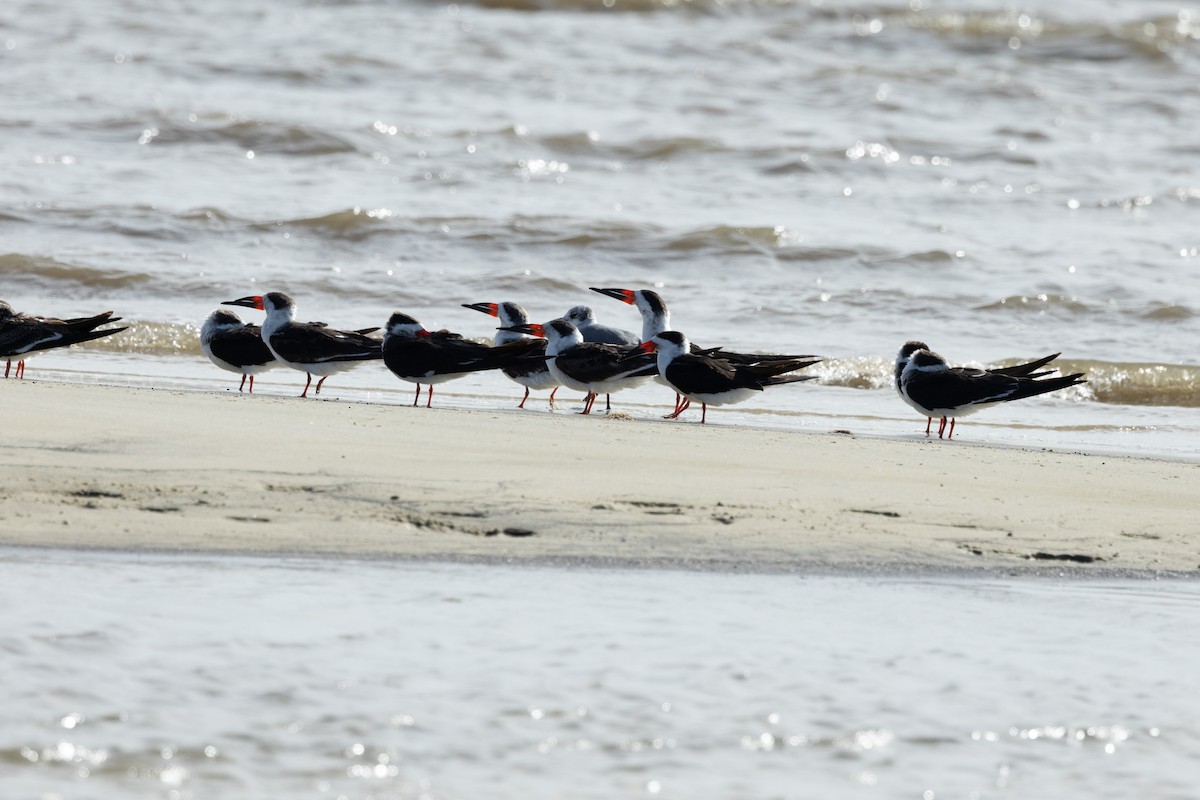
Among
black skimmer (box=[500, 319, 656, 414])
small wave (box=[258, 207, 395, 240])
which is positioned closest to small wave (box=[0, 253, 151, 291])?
small wave (box=[258, 207, 395, 240])

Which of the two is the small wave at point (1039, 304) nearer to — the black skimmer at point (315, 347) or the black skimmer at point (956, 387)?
the black skimmer at point (956, 387)

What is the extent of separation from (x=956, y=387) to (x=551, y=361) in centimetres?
228

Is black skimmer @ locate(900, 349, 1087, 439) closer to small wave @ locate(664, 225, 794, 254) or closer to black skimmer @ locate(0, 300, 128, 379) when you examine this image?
black skimmer @ locate(0, 300, 128, 379)

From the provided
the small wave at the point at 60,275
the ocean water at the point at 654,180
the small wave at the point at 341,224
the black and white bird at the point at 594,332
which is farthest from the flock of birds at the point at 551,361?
the small wave at the point at 341,224

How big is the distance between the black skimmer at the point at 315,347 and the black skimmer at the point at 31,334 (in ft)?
3.21

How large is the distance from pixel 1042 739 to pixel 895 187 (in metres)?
13.7

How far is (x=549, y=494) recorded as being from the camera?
580 cm

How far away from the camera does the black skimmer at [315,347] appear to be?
29.5 feet

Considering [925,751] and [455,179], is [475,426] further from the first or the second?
[455,179]

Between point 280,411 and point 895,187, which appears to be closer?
point 280,411

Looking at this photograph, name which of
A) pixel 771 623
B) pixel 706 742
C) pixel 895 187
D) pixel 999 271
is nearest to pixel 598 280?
pixel 999 271

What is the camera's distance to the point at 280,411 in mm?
7367

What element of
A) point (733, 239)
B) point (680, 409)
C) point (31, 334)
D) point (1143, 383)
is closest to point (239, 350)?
point (31, 334)

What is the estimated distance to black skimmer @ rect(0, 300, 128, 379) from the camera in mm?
8859
